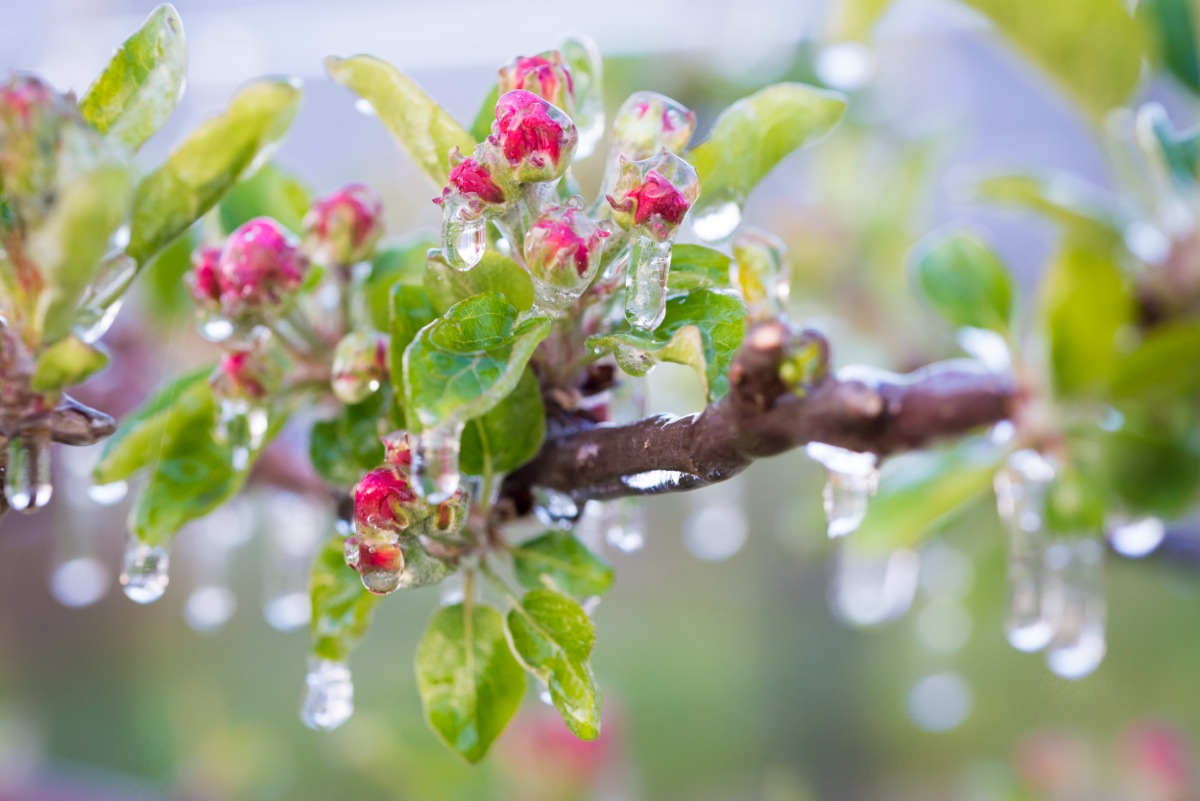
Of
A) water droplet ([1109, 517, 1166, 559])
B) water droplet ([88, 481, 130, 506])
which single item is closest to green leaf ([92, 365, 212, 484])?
water droplet ([88, 481, 130, 506])

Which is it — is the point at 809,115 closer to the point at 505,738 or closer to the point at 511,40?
the point at 505,738

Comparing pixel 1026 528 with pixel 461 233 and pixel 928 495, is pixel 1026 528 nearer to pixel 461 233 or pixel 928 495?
pixel 928 495

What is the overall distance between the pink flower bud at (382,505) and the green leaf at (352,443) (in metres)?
0.04

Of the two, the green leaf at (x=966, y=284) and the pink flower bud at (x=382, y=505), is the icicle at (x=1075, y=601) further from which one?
the pink flower bud at (x=382, y=505)

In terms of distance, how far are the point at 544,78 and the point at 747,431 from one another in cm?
8

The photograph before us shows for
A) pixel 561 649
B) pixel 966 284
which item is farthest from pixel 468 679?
pixel 966 284

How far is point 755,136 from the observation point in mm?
225

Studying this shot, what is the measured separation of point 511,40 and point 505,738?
76 cm

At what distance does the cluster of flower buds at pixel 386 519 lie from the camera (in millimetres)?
187

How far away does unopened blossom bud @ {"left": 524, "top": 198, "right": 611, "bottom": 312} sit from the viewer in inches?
7.1

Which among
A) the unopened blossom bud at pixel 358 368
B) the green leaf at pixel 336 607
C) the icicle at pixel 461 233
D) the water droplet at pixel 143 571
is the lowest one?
the green leaf at pixel 336 607

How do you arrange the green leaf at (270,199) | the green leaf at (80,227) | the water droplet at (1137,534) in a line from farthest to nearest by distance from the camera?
the water droplet at (1137,534) < the green leaf at (270,199) < the green leaf at (80,227)

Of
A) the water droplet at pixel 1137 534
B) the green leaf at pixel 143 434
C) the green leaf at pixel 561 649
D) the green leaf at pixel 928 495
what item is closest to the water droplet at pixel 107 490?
the green leaf at pixel 143 434

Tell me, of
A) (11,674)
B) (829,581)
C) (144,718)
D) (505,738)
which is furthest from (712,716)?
(11,674)
